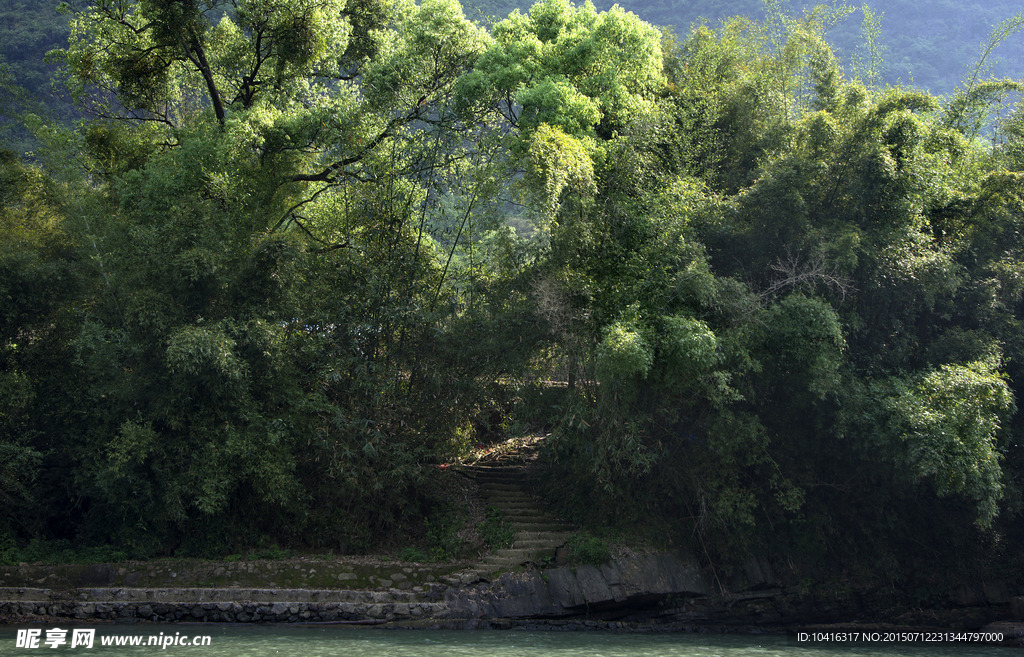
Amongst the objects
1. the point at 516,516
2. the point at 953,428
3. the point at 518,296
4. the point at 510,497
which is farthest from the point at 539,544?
the point at 953,428

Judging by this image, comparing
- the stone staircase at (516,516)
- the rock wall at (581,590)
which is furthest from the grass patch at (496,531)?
the rock wall at (581,590)

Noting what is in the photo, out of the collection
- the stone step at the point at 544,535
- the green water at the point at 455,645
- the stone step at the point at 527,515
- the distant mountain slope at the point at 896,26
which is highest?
the distant mountain slope at the point at 896,26

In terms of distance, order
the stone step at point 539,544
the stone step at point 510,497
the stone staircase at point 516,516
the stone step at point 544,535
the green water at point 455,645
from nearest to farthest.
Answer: the green water at point 455,645 < the stone staircase at point 516,516 < the stone step at point 539,544 < the stone step at point 544,535 < the stone step at point 510,497

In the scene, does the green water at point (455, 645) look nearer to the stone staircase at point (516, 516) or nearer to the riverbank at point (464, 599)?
the riverbank at point (464, 599)

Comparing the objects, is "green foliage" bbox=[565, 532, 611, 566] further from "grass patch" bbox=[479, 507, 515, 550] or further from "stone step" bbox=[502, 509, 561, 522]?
"stone step" bbox=[502, 509, 561, 522]

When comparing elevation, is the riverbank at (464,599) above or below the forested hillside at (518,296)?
below

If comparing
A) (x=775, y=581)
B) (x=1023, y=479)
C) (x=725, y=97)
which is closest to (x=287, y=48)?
(x=725, y=97)

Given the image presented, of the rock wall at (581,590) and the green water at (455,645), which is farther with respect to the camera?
the rock wall at (581,590)

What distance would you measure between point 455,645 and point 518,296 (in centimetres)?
681

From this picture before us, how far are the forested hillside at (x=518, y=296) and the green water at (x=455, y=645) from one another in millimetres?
2278

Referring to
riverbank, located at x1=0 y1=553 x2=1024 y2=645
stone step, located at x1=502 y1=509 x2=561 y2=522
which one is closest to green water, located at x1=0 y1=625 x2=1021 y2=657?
riverbank, located at x1=0 y1=553 x2=1024 y2=645

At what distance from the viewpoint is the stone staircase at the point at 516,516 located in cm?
1468

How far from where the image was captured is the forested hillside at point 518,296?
45.3ft

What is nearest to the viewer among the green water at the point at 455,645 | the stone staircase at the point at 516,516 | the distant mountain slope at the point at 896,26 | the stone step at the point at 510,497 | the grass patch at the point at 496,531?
the green water at the point at 455,645
